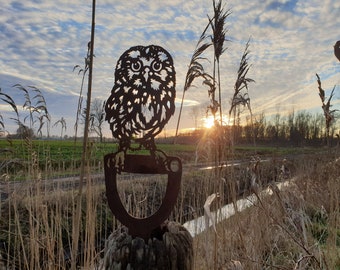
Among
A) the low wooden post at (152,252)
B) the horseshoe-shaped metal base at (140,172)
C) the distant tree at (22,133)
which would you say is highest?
the distant tree at (22,133)

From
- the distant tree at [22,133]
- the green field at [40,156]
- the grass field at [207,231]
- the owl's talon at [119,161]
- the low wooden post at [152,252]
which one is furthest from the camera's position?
the distant tree at [22,133]

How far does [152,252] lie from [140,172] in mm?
→ 273

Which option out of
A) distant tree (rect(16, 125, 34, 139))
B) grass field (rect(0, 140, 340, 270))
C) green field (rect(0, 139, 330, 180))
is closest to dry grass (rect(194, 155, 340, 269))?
grass field (rect(0, 140, 340, 270))

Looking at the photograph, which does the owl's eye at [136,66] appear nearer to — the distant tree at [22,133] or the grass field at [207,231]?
the grass field at [207,231]

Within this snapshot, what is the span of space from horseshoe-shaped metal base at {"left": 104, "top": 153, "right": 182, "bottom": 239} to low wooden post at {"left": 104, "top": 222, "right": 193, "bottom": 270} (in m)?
0.04

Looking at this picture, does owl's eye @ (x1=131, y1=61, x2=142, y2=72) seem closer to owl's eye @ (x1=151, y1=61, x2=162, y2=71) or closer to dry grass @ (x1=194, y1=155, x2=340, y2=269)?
owl's eye @ (x1=151, y1=61, x2=162, y2=71)

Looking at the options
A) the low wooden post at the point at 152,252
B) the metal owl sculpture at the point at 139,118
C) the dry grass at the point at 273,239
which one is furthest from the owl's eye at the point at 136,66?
the dry grass at the point at 273,239

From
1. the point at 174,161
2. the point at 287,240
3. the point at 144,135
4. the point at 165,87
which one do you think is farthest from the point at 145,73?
the point at 287,240

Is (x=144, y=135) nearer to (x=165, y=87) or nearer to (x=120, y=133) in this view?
(x=120, y=133)

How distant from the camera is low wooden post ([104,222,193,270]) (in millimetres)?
1104

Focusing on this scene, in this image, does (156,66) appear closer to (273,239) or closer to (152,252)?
(152,252)

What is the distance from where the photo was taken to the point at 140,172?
4.00 feet

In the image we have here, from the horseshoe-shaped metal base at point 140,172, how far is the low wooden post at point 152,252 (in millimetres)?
37

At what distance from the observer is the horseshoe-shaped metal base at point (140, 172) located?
116 cm
